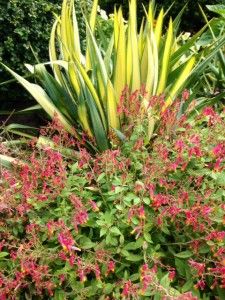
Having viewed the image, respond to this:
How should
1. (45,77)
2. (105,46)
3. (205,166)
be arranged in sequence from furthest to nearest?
(105,46) → (45,77) → (205,166)

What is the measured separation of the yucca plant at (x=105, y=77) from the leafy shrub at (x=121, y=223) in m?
0.52

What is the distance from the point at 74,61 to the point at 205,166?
100 centimetres

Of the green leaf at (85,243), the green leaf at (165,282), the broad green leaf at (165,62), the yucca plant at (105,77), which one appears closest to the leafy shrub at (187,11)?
the yucca plant at (105,77)

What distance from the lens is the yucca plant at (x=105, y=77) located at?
9.57 feet

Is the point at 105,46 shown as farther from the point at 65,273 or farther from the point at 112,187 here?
the point at 65,273

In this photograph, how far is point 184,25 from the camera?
718 centimetres

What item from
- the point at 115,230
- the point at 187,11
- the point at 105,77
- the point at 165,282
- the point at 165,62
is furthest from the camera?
the point at 187,11

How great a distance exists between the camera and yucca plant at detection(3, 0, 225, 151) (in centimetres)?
292

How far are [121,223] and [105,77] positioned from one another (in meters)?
1.07

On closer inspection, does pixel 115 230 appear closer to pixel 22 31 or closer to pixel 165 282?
pixel 165 282

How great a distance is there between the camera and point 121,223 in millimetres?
2217

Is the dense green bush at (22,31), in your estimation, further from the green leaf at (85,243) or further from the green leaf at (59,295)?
the green leaf at (59,295)

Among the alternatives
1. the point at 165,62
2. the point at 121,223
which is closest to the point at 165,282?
the point at 121,223

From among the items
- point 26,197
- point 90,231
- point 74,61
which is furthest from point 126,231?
point 74,61
